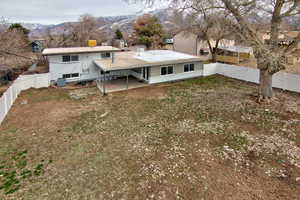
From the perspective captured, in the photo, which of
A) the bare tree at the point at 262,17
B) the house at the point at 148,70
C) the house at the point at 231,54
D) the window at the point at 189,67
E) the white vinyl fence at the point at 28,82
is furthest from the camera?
the house at the point at 231,54

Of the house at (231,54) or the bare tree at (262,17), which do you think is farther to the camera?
the house at (231,54)

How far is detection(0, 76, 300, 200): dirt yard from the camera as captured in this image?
493 cm

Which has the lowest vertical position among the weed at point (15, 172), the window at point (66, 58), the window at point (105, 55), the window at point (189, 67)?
the weed at point (15, 172)

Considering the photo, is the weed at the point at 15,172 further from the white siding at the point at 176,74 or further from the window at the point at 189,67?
the window at the point at 189,67

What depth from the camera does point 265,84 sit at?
11.1 meters

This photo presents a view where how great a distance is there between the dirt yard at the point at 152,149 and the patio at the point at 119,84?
240 cm

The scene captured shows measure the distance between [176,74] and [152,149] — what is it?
35.9 ft

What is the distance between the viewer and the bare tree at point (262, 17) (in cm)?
948

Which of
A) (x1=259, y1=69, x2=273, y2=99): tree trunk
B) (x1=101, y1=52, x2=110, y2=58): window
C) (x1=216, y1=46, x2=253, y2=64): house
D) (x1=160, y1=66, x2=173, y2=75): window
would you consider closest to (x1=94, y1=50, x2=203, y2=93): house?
(x1=160, y1=66, x2=173, y2=75): window

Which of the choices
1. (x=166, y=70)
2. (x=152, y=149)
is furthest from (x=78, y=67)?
(x=152, y=149)

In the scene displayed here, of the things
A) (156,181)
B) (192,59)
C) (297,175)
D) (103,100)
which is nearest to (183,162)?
(156,181)

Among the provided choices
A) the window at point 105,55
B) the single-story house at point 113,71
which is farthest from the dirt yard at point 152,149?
the window at point 105,55

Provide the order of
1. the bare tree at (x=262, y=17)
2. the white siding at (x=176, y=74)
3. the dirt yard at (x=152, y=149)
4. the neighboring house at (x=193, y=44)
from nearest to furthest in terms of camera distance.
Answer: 1. the dirt yard at (x=152, y=149)
2. the bare tree at (x=262, y=17)
3. the white siding at (x=176, y=74)
4. the neighboring house at (x=193, y=44)

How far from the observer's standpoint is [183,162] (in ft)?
19.7
